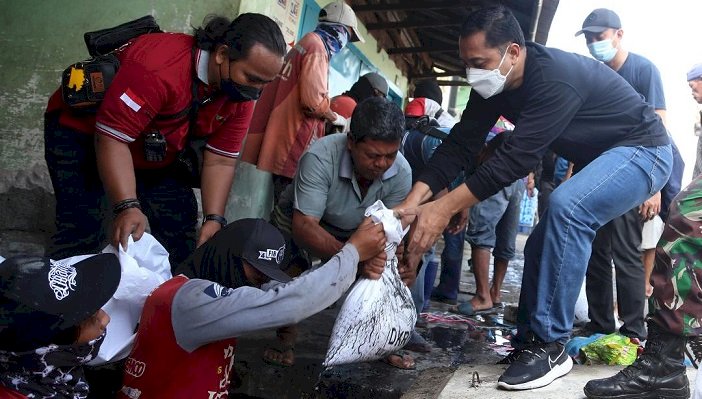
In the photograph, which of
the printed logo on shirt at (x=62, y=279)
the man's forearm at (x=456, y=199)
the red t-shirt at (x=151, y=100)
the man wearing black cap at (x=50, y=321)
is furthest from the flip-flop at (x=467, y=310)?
the printed logo on shirt at (x=62, y=279)

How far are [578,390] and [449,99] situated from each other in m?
14.5

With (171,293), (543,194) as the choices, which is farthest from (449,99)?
(171,293)

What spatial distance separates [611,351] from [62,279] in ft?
→ 7.14

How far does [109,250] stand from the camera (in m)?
2.15

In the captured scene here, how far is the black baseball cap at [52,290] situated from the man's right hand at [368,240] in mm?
915

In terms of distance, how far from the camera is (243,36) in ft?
7.54

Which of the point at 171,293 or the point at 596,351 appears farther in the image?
the point at 596,351

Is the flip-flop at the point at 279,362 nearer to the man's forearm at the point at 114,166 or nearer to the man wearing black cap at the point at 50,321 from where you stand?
the man's forearm at the point at 114,166

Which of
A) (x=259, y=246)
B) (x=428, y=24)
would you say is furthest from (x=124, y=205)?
(x=428, y=24)

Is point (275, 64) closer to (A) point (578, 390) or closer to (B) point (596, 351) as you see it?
(A) point (578, 390)

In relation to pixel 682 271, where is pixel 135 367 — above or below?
below

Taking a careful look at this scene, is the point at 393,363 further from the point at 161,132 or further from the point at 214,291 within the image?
the point at 161,132

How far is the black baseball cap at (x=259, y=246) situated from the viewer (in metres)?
2.09

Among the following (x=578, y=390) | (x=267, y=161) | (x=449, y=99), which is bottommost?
(x=578, y=390)
